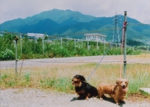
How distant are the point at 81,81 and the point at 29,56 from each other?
1591cm

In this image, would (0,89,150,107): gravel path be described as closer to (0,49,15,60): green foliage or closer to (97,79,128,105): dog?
(97,79,128,105): dog

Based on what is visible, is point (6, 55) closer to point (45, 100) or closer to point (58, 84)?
point (58, 84)

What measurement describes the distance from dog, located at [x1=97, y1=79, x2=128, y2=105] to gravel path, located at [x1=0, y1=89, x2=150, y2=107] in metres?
0.18

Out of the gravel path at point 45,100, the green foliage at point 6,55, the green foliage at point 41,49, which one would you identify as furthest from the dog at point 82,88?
the green foliage at point 6,55

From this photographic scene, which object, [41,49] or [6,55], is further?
[41,49]

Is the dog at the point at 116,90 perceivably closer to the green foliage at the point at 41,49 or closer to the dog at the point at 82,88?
the dog at the point at 82,88

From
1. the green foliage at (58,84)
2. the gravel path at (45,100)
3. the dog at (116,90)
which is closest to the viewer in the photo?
the dog at (116,90)

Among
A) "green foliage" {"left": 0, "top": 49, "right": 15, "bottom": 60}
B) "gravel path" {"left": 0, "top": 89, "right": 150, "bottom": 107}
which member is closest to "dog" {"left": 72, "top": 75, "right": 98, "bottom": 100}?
"gravel path" {"left": 0, "top": 89, "right": 150, "bottom": 107}

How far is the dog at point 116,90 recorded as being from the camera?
6316mm

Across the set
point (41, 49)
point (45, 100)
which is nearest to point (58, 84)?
point (45, 100)

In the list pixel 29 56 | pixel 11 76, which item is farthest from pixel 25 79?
pixel 29 56

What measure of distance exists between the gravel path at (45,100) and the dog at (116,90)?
0.18 metres

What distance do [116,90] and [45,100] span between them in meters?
1.73

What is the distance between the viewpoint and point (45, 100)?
689 cm
